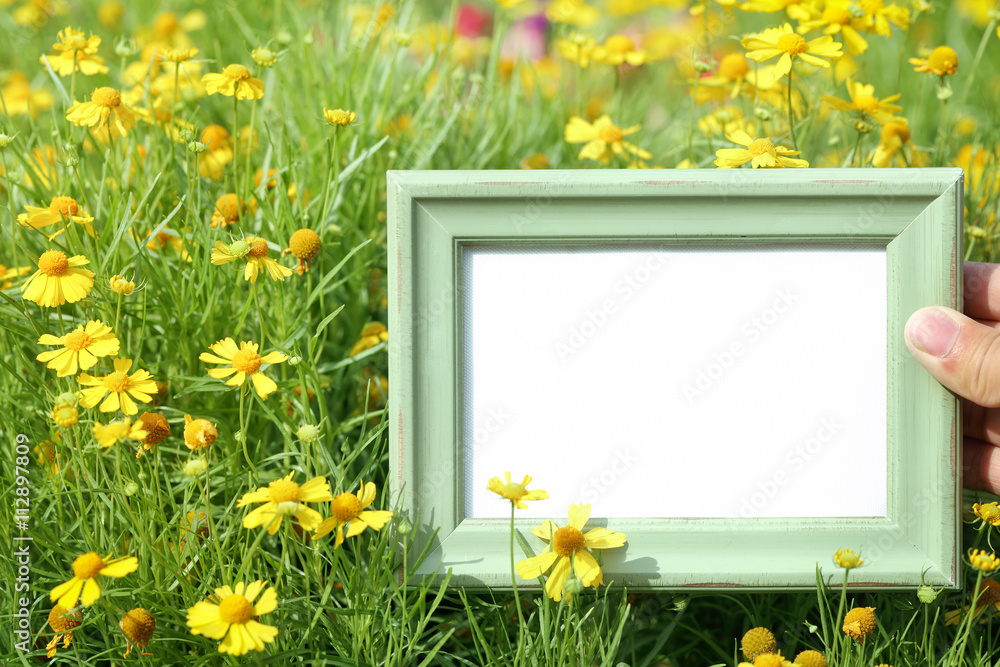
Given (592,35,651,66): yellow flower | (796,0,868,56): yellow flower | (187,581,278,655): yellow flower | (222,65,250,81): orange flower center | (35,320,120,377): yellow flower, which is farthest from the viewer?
(592,35,651,66): yellow flower

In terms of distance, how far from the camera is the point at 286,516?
0.56m

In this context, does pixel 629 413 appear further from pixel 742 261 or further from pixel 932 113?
pixel 932 113

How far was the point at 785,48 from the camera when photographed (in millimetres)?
799

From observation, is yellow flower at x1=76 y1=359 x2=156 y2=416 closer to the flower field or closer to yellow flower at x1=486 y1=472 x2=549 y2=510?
the flower field

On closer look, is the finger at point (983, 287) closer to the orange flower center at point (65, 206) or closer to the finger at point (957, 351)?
the finger at point (957, 351)

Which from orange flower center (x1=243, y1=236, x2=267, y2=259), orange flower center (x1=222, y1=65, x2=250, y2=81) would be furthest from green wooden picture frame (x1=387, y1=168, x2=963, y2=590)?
orange flower center (x1=222, y1=65, x2=250, y2=81)

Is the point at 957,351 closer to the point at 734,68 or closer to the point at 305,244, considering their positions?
the point at 734,68

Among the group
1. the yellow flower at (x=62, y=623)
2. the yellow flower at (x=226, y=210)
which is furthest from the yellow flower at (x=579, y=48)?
the yellow flower at (x=62, y=623)

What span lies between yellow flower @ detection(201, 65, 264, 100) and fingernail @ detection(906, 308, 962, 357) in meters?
0.68

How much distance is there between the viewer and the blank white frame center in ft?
2.24

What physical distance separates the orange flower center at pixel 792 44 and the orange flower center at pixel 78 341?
76 cm

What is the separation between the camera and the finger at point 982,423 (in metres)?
0.79

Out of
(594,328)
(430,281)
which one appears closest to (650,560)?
(594,328)

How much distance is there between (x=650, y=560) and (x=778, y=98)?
0.65m
